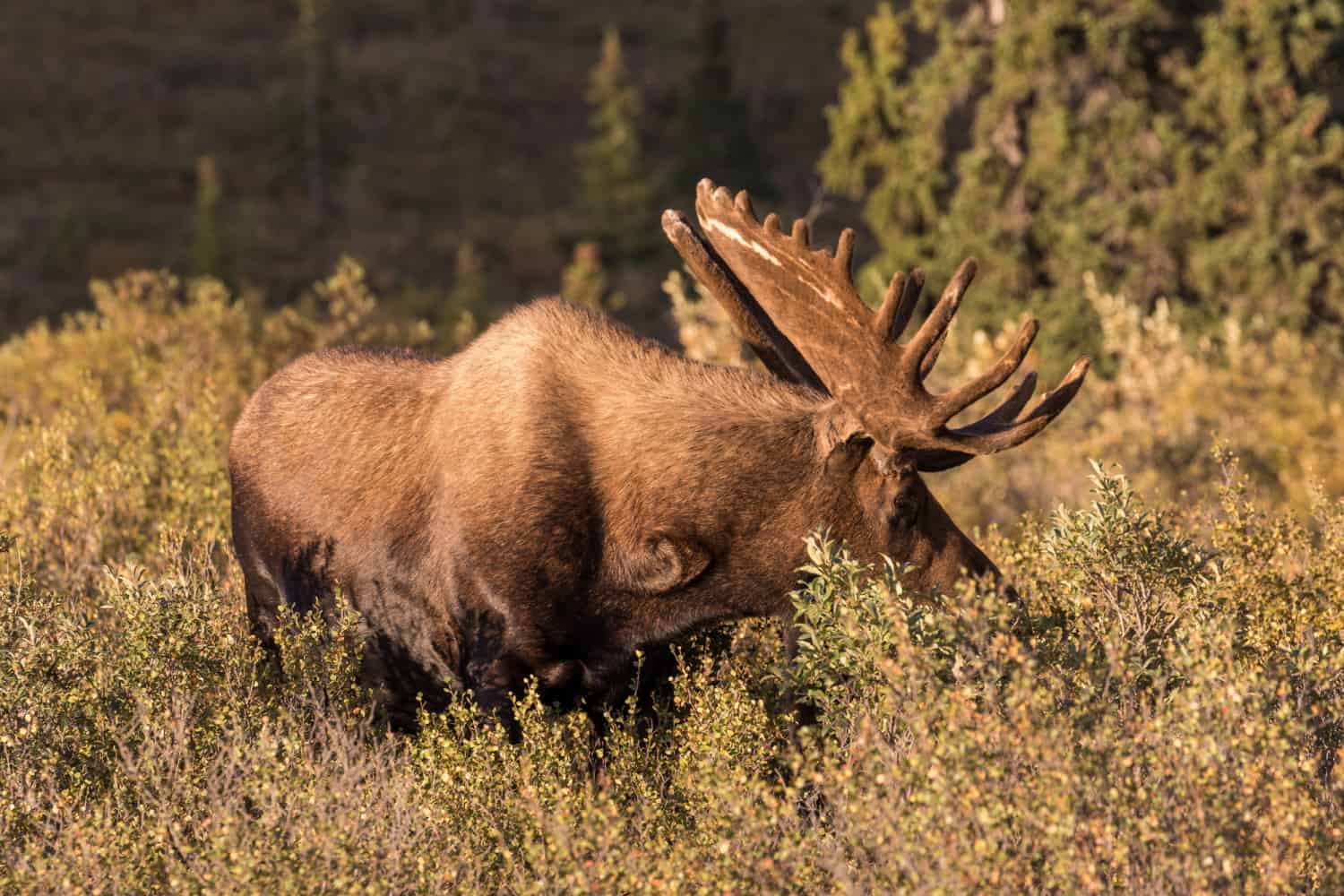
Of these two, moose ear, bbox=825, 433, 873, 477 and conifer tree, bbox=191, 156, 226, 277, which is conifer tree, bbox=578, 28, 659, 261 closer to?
conifer tree, bbox=191, 156, 226, 277

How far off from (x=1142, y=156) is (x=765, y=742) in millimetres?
12648

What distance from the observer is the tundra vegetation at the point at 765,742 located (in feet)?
13.8

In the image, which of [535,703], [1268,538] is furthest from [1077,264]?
[535,703]

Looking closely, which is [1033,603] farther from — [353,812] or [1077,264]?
[1077,264]

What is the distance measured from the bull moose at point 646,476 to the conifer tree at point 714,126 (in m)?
41.6

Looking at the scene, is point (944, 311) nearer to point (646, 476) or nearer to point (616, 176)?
point (646, 476)

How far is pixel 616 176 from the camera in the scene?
4569 cm

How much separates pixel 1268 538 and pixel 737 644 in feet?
7.89

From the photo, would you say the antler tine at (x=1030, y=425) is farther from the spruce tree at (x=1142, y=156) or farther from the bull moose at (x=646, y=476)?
the spruce tree at (x=1142, y=156)

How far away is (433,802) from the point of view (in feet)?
16.9

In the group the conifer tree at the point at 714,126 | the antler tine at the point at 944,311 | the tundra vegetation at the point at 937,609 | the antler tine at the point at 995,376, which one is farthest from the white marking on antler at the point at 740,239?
the conifer tree at the point at 714,126

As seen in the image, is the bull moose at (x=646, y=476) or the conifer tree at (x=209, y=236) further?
the conifer tree at (x=209, y=236)

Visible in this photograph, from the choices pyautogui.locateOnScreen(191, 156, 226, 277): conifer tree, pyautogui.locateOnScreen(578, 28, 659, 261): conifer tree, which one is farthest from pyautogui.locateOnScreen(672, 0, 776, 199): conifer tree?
pyautogui.locateOnScreen(191, 156, 226, 277): conifer tree

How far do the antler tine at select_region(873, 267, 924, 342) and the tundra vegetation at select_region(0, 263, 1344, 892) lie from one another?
31.9 inches
